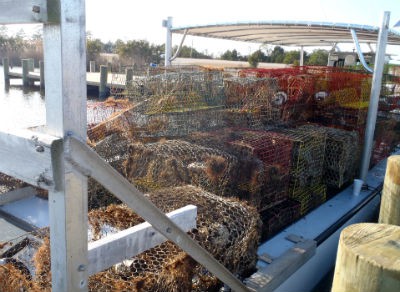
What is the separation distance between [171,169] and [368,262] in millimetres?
1866

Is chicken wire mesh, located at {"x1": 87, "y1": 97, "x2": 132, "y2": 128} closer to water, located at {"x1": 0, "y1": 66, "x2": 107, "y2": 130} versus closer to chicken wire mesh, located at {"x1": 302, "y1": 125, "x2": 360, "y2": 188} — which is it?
chicken wire mesh, located at {"x1": 302, "y1": 125, "x2": 360, "y2": 188}

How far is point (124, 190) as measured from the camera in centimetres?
106

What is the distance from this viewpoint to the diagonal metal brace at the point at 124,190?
0.90 m

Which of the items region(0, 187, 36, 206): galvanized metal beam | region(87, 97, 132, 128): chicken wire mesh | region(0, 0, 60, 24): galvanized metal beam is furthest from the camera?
region(87, 97, 132, 128): chicken wire mesh

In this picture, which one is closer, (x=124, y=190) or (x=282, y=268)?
(x=124, y=190)

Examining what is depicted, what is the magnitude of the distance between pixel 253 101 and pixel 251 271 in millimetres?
3011

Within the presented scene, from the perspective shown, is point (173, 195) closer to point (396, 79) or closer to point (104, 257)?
point (104, 257)

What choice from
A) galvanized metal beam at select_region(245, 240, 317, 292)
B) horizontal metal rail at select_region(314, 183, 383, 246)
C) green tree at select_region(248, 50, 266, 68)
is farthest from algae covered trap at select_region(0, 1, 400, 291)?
green tree at select_region(248, 50, 266, 68)

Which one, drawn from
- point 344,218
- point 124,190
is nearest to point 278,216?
point 344,218

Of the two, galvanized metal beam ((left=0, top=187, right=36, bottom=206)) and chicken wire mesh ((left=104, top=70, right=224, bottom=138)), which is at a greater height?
chicken wire mesh ((left=104, top=70, right=224, bottom=138))

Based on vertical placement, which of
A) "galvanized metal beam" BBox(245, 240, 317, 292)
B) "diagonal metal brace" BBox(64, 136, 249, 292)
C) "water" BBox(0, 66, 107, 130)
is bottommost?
"water" BBox(0, 66, 107, 130)

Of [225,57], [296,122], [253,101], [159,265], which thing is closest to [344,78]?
[296,122]

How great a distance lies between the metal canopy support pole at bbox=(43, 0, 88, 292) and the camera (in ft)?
2.78

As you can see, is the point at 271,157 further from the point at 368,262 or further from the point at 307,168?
the point at 368,262
